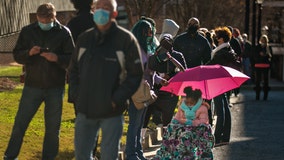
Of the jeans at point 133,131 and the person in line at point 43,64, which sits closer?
the person in line at point 43,64

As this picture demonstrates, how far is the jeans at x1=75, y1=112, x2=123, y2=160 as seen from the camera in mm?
7055

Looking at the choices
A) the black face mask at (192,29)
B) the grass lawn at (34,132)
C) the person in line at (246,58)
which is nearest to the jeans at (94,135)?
the grass lawn at (34,132)

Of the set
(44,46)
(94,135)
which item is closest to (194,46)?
(44,46)

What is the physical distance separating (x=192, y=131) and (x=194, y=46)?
292 cm

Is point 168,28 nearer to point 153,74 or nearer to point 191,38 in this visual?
point 191,38

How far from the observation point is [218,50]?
12688mm

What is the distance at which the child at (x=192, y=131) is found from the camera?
9.70 meters

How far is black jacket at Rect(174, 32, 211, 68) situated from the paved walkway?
4.20ft

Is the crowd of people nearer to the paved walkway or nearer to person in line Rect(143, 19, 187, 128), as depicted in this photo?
person in line Rect(143, 19, 187, 128)

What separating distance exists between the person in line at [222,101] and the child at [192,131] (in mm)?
2580

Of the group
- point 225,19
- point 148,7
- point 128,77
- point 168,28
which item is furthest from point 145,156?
point 225,19

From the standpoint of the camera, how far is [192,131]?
31.9ft

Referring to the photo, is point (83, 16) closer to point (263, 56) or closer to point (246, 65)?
point (263, 56)

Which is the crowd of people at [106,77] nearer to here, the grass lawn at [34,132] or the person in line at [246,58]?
the grass lawn at [34,132]
